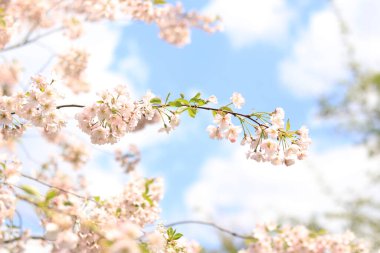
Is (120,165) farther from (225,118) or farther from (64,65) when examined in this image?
(225,118)

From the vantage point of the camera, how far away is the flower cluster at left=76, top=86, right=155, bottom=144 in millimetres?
2521

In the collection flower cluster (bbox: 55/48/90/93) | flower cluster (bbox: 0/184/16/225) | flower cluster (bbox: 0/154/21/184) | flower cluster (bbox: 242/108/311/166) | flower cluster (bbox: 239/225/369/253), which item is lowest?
flower cluster (bbox: 0/184/16/225)

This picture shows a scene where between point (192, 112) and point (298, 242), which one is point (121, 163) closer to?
point (298, 242)

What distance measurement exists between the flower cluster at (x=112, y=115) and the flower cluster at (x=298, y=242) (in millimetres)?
2102

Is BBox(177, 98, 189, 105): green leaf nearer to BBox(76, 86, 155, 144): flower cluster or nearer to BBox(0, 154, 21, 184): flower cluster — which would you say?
BBox(76, 86, 155, 144): flower cluster

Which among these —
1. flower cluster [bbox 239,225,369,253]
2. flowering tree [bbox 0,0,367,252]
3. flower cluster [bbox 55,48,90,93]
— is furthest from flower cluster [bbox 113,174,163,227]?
flower cluster [bbox 55,48,90,93]

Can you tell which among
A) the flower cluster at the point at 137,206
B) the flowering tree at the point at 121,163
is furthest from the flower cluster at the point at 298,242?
the flower cluster at the point at 137,206

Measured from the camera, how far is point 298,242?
→ 4465 millimetres

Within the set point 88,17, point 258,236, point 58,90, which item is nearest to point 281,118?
point 58,90

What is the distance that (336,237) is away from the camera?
4.68m

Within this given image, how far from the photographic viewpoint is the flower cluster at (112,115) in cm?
252

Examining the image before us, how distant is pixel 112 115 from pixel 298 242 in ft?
8.49

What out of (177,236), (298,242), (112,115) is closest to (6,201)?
(112,115)

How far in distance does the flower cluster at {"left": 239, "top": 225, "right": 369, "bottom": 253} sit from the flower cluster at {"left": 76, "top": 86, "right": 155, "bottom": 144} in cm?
210
